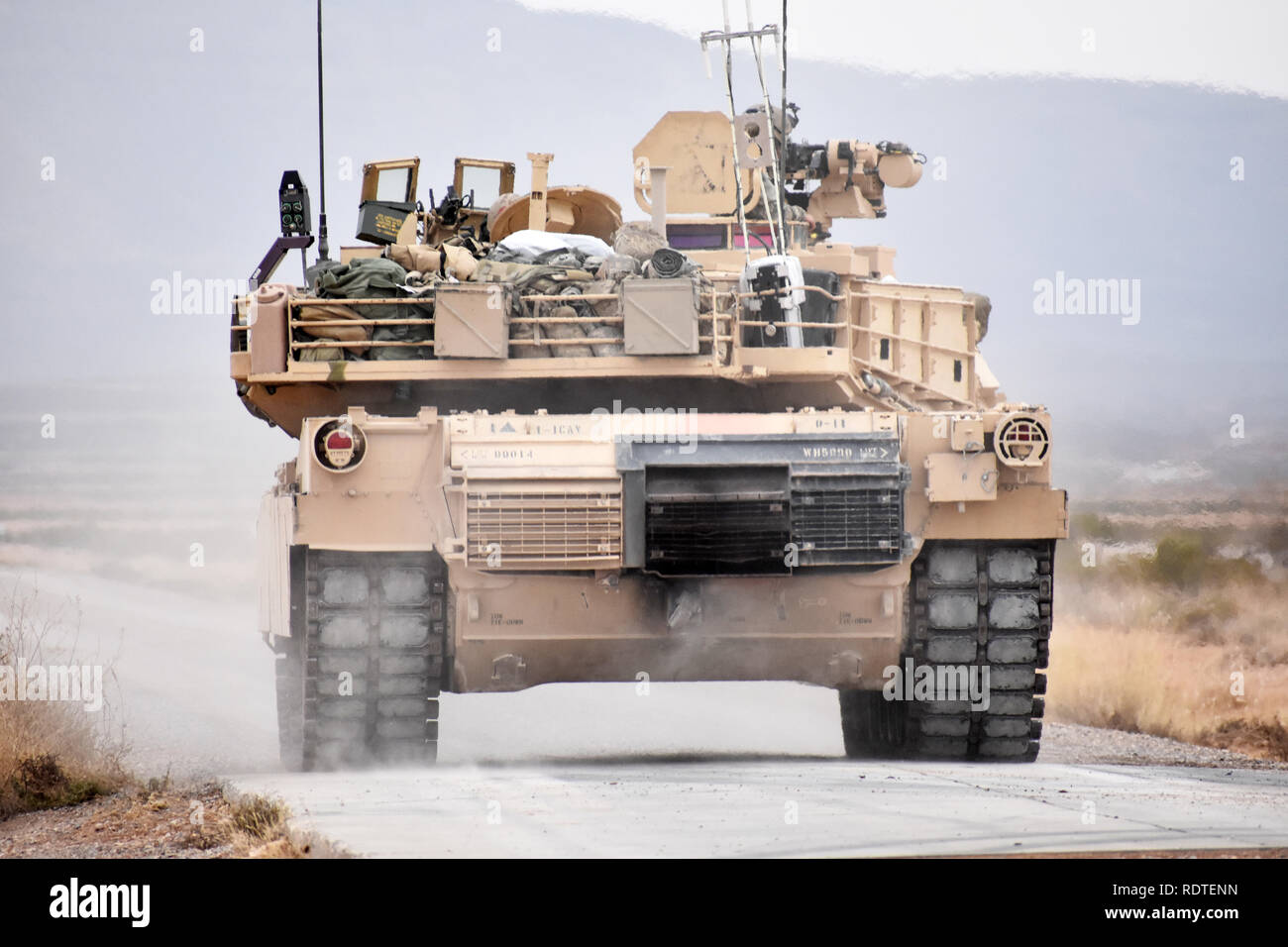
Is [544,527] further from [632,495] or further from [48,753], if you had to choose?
[48,753]

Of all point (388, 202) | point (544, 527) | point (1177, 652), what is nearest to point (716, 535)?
point (544, 527)

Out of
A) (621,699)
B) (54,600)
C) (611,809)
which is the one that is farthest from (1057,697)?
(54,600)

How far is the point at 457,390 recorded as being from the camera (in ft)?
46.2

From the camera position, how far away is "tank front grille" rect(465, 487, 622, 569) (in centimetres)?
1250

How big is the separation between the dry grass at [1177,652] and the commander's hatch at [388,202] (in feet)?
23.8

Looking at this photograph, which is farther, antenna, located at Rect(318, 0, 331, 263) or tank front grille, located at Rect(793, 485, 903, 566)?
antenna, located at Rect(318, 0, 331, 263)

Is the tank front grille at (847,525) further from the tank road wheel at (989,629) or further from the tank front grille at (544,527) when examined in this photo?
the tank front grille at (544,527)

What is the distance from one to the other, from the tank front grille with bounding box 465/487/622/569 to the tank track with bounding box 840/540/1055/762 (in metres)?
2.08

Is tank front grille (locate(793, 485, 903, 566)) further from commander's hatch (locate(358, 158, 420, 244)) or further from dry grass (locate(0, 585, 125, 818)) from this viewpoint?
commander's hatch (locate(358, 158, 420, 244))

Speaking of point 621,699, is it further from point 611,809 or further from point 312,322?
point 611,809

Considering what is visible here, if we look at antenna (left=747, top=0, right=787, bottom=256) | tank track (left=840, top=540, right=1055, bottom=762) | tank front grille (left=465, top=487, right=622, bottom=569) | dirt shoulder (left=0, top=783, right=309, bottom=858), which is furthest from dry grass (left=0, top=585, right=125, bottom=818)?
antenna (left=747, top=0, right=787, bottom=256)

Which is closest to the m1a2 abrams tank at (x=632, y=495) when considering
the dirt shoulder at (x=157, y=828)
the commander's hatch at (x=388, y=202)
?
the dirt shoulder at (x=157, y=828)

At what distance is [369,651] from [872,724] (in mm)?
3629
